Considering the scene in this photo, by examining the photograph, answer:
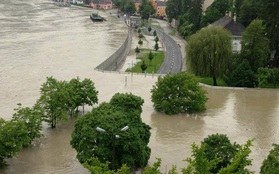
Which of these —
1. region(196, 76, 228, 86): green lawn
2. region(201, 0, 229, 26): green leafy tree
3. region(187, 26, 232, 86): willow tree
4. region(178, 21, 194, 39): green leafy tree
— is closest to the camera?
region(187, 26, 232, 86): willow tree

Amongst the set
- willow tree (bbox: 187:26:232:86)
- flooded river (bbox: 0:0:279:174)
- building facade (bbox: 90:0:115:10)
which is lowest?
flooded river (bbox: 0:0:279:174)

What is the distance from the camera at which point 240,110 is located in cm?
2709

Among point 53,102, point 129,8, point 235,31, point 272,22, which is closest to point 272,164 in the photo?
point 53,102

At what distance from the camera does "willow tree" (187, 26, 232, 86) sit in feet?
109

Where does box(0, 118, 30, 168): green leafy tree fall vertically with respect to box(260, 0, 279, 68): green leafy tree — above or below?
below

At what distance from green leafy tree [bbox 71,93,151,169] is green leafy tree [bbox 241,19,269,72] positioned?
19.0 meters

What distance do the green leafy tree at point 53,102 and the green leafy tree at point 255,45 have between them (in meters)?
17.5

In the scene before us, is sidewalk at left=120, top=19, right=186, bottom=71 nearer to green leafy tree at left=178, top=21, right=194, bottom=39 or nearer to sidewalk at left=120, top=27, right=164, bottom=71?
sidewalk at left=120, top=27, right=164, bottom=71

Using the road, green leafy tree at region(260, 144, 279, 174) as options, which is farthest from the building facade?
green leafy tree at region(260, 144, 279, 174)

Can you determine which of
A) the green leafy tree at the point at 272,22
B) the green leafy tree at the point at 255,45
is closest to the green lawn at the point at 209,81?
the green leafy tree at the point at 255,45

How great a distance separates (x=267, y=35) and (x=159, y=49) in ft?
78.0

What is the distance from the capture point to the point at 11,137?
16812mm

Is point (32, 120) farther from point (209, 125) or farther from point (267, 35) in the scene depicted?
point (267, 35)

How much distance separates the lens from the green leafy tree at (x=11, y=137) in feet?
54.5
